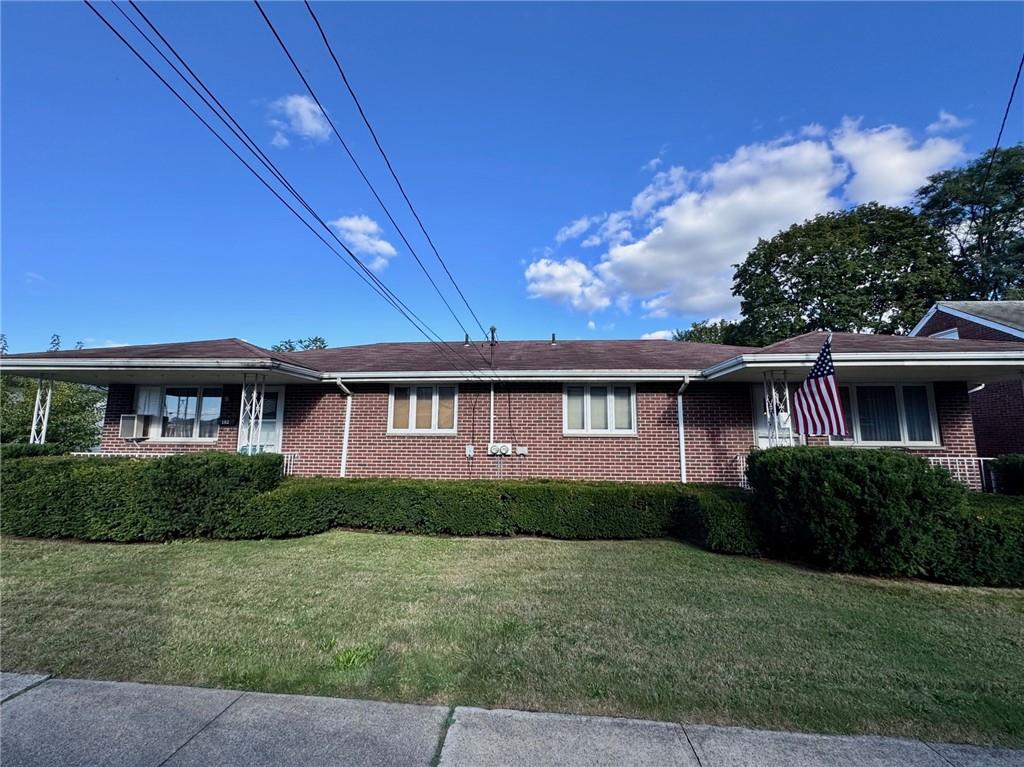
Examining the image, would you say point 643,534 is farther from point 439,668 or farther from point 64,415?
point 64,415

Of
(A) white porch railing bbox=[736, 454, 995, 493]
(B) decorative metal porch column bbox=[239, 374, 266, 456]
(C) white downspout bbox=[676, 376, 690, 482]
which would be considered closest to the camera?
(A) white porch railing bbox=[736, 454, 995, 493]

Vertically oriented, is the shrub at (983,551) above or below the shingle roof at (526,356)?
below

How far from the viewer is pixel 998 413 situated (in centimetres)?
1341

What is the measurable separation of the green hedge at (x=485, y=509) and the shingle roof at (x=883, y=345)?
3.06 meters

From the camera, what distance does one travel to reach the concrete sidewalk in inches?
99.8

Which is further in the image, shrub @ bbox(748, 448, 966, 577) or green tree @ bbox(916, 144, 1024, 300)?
green tree @ bbox(916, 144, 1024, 300)

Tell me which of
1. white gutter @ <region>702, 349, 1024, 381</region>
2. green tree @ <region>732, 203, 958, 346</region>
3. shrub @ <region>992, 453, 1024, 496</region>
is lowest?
shrub @ <region>992, 453, 1024, 496</region>

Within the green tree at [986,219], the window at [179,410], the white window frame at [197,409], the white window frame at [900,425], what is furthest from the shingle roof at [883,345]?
the green tree at [986,219]

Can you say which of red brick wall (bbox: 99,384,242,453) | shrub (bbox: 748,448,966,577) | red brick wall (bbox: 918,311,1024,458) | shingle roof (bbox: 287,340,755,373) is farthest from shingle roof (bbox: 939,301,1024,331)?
red brick wall (bbox: 99,384,242,453)

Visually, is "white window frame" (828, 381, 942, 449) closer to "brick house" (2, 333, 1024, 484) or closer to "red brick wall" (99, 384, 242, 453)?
"brick house" (2, 333, 1024, 484)

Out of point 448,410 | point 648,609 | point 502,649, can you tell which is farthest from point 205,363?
point 648,609

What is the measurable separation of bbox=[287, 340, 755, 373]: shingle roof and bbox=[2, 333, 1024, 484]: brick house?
0.12 metres

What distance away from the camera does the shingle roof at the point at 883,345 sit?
8219 millimetres

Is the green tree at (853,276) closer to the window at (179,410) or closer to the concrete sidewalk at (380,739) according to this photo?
the window at (179,410)
